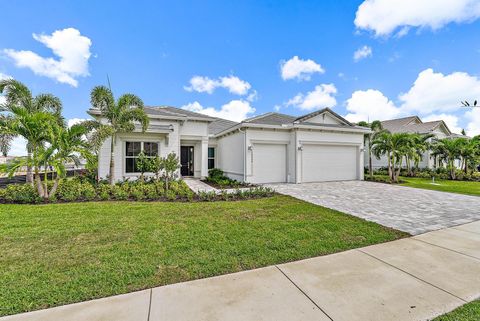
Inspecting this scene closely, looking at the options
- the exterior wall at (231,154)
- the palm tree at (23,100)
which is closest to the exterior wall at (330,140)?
the exterior wall at (231,154)

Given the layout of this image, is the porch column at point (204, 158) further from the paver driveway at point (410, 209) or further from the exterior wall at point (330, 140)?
the paver driveway at point (410, 209)

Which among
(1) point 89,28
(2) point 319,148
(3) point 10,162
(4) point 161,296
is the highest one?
(1) point 89,28

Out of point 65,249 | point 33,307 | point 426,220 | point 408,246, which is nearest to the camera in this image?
point 33,307

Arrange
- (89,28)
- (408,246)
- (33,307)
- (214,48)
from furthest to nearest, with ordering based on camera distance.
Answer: (214,48), (89,28), (408,246), (33,307)

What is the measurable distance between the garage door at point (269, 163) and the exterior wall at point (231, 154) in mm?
856

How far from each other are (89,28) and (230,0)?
7.56m

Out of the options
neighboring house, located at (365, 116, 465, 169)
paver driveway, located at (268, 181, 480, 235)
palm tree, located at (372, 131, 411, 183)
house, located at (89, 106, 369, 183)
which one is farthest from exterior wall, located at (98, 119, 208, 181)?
neighboring house, located at (365, 116, 465, 169)

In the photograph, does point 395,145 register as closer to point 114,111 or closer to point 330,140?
point 330,140

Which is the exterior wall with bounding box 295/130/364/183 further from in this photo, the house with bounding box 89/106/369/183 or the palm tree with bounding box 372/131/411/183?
the palm tree with bounding box 372/131/411/183

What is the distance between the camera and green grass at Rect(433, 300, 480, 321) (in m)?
2.24

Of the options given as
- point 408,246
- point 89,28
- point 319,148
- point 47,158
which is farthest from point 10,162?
point 319,148

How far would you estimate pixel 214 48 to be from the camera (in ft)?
53.7

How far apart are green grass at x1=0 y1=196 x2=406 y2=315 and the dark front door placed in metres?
8.69

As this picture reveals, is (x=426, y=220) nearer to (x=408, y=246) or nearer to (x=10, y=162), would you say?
(x=408, y=246)
